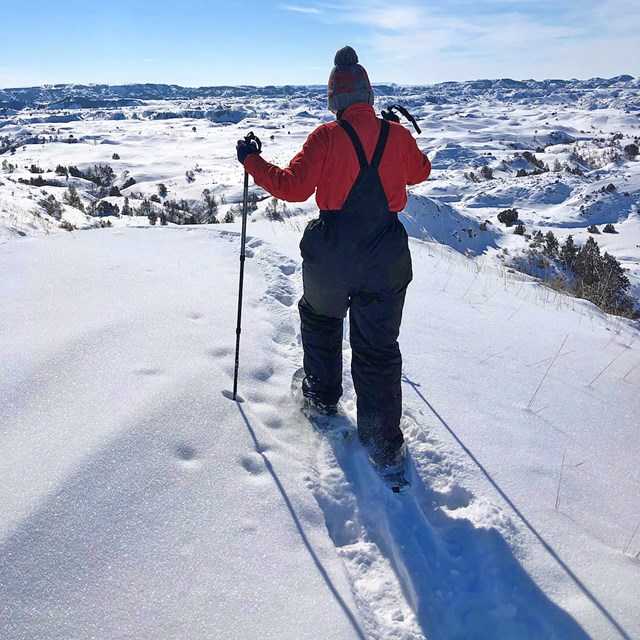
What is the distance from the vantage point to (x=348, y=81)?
244 cm

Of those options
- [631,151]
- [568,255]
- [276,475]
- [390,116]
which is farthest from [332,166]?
[631,151]

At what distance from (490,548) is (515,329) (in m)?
2.76

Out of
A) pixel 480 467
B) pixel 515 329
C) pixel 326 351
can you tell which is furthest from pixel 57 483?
pixel 515 329

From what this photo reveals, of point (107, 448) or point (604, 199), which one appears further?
point (604, 199)

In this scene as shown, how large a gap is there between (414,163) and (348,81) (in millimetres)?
557

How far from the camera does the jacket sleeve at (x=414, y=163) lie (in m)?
2.58

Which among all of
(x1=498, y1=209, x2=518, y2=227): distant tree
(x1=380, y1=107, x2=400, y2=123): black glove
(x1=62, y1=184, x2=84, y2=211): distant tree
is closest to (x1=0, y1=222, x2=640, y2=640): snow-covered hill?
(x1=380, y1=107, x2=400, y2=123): black glove

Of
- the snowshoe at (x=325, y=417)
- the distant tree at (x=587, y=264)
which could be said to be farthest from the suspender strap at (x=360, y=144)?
the distant tree at (x=587, y=264)

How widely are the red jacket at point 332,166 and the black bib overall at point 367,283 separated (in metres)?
0.03

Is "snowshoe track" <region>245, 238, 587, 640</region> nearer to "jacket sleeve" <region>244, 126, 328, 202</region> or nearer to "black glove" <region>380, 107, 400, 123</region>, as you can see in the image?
"jacket sleeve" <region>244, 126, 328, 202</region>

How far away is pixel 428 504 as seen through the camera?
2.32 m

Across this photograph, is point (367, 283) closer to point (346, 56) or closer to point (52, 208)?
point (346, 56)

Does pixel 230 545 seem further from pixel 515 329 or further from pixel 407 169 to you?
pixel 515 329

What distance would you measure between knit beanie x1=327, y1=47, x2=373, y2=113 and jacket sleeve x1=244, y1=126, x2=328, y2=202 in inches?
10.4
